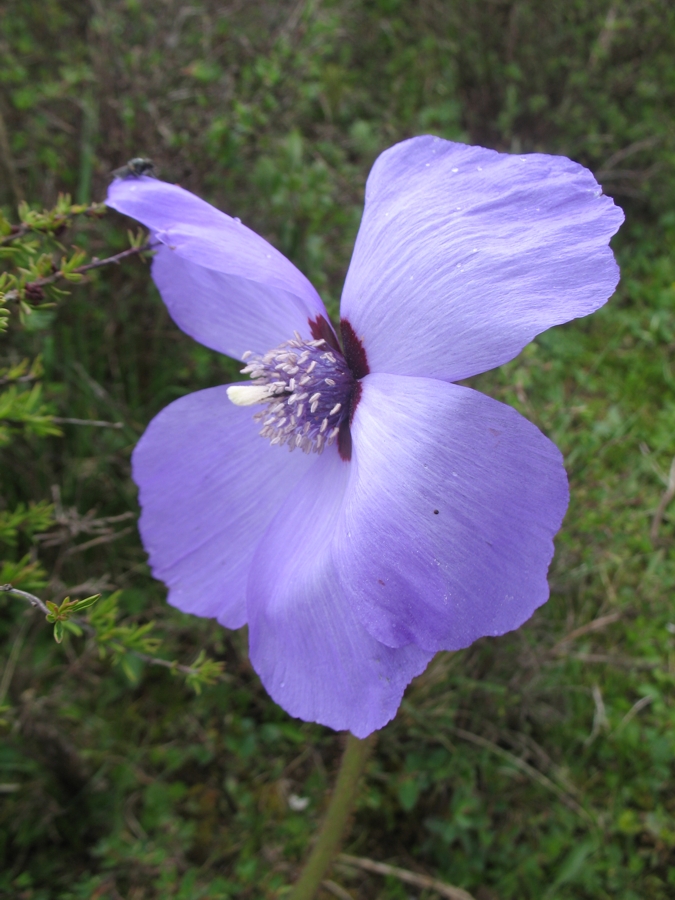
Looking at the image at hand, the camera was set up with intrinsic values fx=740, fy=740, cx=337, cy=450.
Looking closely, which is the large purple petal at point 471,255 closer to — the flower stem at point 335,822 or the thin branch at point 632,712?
the flower stem at point 335,822

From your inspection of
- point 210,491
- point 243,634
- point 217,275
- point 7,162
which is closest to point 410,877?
point 243,634

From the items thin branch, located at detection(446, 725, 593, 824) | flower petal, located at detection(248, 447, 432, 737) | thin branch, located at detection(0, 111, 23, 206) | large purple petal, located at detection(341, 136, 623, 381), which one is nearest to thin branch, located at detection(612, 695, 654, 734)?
thin branch, located at detection(446, 725, 593, 824)

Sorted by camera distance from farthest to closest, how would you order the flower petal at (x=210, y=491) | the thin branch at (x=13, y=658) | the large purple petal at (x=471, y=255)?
the thin branch at (x=13, y=658) → the flower petal at (x=210, y=491) → the large purple petal at (x=471, y=255)

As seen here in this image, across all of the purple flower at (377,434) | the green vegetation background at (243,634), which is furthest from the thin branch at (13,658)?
the purple flower at (377,434)

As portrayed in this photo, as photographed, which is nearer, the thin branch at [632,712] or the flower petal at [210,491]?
the flower petal at [210,491]

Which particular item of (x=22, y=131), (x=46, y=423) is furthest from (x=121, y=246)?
(x=46, y=423)
